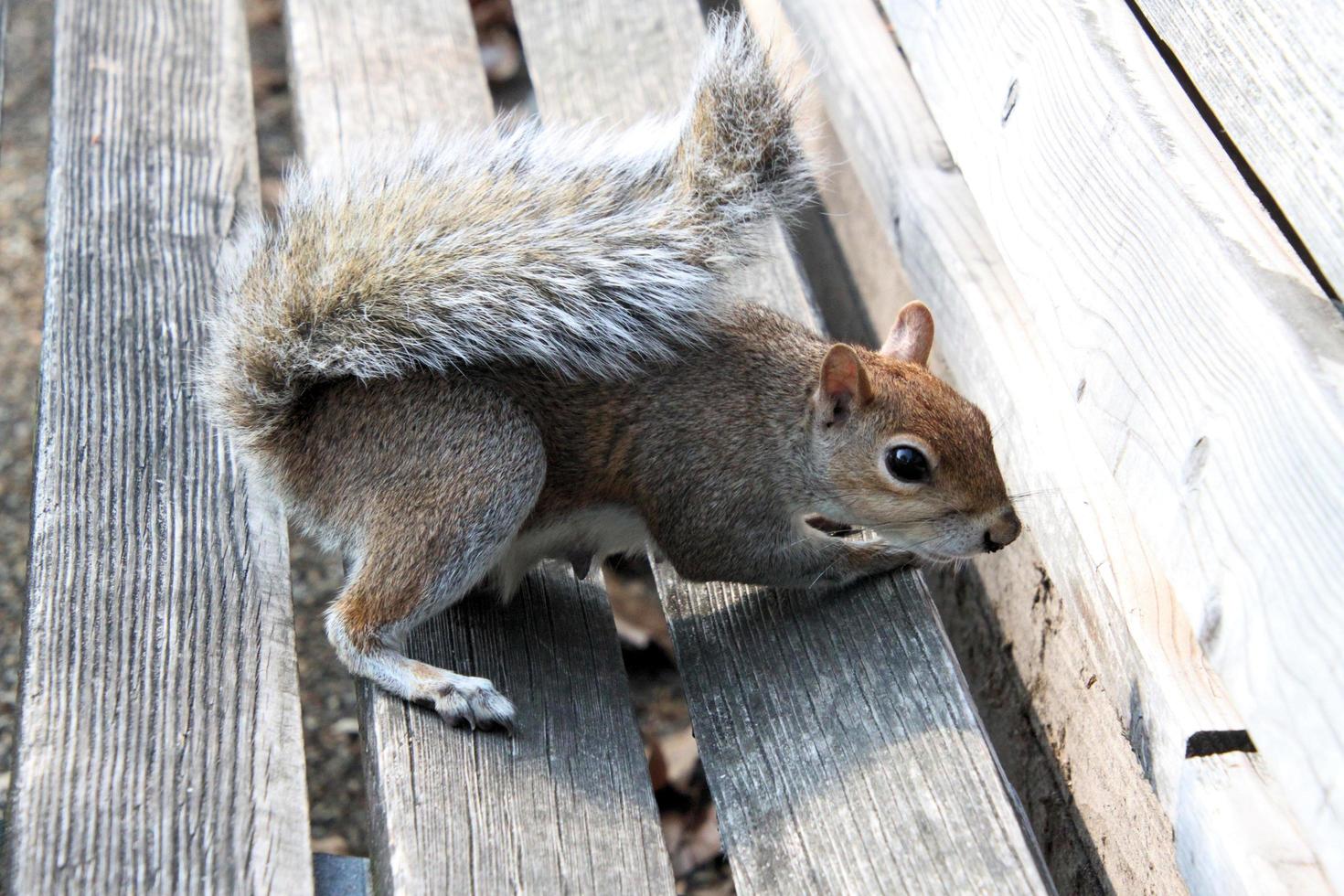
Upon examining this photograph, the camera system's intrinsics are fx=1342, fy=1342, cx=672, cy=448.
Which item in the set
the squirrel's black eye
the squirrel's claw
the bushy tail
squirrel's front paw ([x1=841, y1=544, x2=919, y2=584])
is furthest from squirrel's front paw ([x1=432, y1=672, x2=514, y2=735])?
the squirrel's black eye

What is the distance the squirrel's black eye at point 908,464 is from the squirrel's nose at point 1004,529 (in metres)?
0.11

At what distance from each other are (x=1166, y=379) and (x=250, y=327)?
1.17 metres

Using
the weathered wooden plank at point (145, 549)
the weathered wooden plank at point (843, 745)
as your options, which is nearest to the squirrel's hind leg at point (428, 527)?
the weathered wooden plank at point (145, 549)

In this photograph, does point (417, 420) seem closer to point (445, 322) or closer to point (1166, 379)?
point (445, 322)

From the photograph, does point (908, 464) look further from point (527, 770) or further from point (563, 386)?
point (527, 770)

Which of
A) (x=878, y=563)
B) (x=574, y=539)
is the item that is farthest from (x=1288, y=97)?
(x=574, y=539)

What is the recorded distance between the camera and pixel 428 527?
5.65ft

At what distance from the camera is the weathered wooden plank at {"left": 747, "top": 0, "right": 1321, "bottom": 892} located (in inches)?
54.6

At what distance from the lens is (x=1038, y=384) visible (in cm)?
196

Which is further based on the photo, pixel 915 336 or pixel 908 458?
pixel 915 336

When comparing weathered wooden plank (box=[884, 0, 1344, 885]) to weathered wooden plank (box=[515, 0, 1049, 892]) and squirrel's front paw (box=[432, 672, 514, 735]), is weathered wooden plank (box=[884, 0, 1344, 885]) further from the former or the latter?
squirrel's front paw (box=[432, 672, 514, 735])

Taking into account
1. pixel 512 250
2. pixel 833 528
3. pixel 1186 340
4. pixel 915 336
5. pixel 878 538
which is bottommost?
pixel 833 528

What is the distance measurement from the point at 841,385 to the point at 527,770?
68 centimetres

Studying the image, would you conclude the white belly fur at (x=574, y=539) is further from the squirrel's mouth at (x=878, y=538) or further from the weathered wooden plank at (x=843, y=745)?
the squirrel's mouth at (x=878, y=538)
